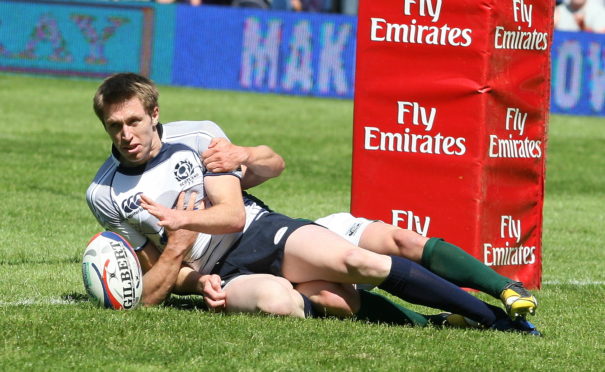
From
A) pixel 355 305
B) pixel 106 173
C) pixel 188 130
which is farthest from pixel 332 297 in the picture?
pixel 106 173

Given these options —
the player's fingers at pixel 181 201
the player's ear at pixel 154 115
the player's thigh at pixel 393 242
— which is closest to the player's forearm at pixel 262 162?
the player's fingers at pixel 181 201

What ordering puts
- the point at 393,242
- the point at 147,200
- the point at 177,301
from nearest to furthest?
the point at 147,200, the point at 393,242, the point at 177,301

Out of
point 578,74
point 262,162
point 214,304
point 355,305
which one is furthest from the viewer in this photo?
point 578,74

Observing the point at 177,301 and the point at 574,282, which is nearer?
the point at 177,301

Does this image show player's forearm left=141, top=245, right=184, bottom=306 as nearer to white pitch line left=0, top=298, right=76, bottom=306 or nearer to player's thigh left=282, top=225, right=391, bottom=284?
white pitch line left=0, top=298, right=76, bottom=306

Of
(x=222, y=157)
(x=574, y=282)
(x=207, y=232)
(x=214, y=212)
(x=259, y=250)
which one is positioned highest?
(x=222, y=157)

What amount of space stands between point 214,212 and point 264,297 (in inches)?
20.1

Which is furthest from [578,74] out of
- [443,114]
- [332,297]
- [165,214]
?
[165,214]

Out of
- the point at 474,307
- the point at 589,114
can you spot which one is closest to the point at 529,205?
the point at 474,307

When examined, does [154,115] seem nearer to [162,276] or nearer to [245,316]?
[162,276]

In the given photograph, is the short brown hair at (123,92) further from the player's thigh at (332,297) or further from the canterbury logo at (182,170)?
the player's thigh at (332,297)

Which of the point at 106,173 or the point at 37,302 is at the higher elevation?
the point at 106,173

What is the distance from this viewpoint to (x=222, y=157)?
6.61 metres

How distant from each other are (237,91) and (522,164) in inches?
597
